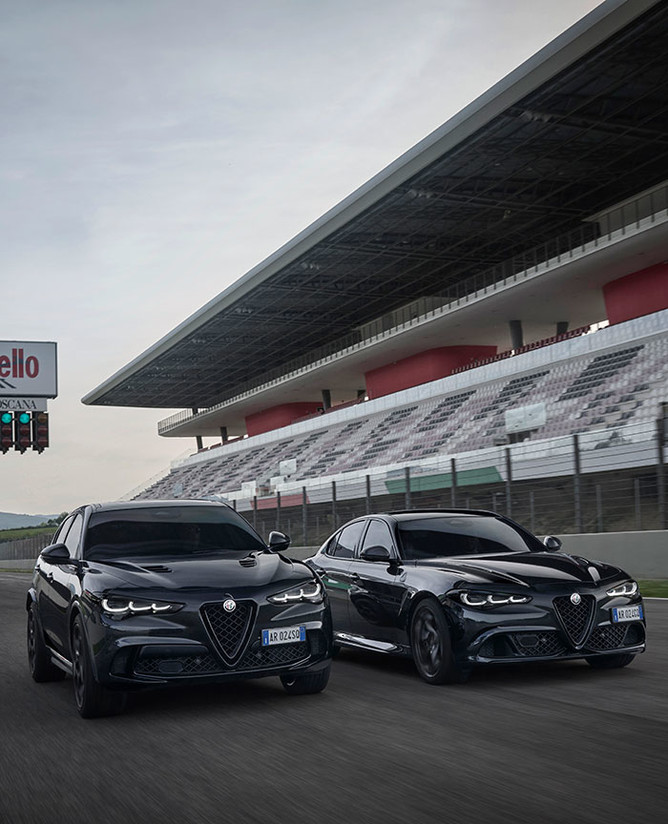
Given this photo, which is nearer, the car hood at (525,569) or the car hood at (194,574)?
the car hood at (194,574)

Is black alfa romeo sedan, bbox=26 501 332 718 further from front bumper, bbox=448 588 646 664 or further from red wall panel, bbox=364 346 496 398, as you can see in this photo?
red wall panel, bbox=364 346 496 398

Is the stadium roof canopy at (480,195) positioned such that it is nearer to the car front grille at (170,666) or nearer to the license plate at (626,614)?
the license plate at (626,614)

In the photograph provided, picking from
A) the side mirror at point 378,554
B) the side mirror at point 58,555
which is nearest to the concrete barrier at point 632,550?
the side mirror at point 378,554

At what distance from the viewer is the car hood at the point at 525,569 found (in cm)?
807

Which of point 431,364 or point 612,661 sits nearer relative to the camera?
point 612,661

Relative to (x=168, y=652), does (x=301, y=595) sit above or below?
above

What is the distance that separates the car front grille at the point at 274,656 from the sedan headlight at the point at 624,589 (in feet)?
7.71

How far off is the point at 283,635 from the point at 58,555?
6.98ft

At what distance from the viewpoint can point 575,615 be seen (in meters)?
7.94

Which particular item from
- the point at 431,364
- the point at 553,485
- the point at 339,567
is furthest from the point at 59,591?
the point at 431,364

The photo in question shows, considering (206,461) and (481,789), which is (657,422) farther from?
(206,461)

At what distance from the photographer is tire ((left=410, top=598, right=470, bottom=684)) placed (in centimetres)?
800

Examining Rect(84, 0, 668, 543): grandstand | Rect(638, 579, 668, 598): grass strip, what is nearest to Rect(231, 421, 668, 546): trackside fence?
Rect(84, 0, 668, 543): grandstand

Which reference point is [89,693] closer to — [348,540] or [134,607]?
[134,607]
